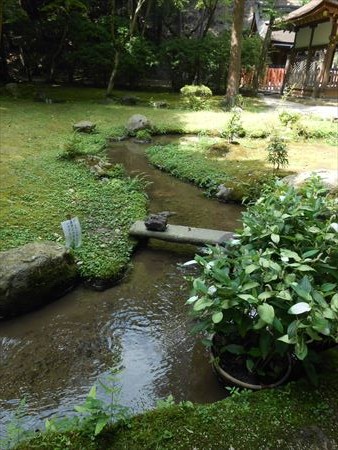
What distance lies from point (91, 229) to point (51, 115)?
900 cm

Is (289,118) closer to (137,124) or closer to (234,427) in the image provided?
(137,124)

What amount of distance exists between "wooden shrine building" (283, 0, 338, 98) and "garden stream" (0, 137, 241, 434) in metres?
16.5

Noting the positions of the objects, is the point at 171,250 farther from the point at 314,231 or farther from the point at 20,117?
the point at 20,117

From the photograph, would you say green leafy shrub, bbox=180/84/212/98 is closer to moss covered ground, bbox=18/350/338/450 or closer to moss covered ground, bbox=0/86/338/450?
moss covered ground, bbox=0/86/338/450

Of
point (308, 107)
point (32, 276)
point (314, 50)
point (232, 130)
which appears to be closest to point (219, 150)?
point (232, 130)

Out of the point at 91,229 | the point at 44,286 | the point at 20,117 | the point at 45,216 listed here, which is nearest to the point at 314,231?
the point at 44,286

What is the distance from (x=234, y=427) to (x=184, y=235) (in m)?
3.64

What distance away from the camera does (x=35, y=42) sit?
61.6 feet

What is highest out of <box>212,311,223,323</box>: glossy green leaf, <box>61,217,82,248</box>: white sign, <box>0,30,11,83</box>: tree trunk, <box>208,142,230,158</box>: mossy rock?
<box>0,30,11,83</box>: tree trunk

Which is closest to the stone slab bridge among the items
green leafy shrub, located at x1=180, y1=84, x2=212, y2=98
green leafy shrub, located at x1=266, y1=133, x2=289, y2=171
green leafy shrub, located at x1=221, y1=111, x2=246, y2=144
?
green leafy shrub, located at x1=266, y1=133, x2=289, y2=171

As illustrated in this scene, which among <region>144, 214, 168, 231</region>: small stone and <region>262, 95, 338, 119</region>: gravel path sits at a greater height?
<region>262, 95, 338, 119</region>: gravel path

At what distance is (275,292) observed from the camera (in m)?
2.50

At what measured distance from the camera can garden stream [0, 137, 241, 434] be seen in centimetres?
328

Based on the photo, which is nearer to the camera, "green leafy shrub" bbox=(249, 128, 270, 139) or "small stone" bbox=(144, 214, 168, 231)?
"small stone" bbox=(144, 214, 168, 231)
